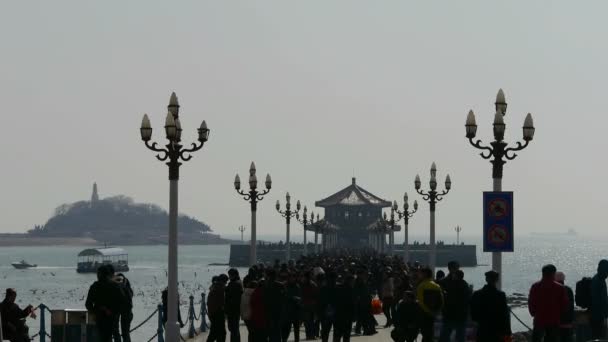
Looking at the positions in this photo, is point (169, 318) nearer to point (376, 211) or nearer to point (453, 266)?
point (453, 266)

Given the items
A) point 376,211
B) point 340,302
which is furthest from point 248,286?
point 376,211

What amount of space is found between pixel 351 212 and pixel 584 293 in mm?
126976

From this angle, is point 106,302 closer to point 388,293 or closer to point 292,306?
point 292,306

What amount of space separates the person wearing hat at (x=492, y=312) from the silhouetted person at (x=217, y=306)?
216 inches

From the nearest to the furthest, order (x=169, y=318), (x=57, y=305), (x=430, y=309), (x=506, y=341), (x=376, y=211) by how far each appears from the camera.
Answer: (x=506, y=341)
(x=430, y=309)
(x=169, y=318)
(x=57, y=305)
(x=376, y=211)

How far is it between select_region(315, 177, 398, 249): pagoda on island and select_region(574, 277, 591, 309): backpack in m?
123

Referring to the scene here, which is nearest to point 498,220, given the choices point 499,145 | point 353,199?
point 499,145

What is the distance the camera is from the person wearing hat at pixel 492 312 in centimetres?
1772

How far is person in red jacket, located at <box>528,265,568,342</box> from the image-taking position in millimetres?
18500

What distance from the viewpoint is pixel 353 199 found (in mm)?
146125

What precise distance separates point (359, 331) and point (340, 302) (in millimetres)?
6089

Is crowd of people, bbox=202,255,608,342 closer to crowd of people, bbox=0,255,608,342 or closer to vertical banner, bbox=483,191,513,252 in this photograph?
crowd of people, bbox=0,255,608,342

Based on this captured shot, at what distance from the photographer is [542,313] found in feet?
61.2

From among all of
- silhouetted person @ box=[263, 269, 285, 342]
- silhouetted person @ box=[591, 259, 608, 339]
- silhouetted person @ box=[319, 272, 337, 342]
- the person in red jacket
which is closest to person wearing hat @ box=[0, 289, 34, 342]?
silhouetted person @ box=[263, 269, 285, 342]
